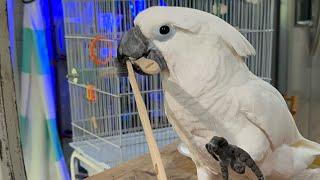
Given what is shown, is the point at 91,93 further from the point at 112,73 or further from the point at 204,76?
the point at 204,76

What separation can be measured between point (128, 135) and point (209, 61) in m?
0.64

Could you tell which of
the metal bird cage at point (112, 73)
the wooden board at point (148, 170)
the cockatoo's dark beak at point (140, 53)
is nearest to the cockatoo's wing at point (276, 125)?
the cockatoo's dark beak at point (140, 53)

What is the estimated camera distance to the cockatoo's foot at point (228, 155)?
45 centimetres

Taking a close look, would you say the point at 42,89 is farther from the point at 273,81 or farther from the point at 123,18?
the point at 273,81

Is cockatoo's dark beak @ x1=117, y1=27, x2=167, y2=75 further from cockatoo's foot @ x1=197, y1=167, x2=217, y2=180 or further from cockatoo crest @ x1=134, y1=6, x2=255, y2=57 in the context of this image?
cockatoo's foot @ x1=197, y1=167, x2=217, y2=180

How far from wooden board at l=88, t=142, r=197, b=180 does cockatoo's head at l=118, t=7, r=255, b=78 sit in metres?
0.37

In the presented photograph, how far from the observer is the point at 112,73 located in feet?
3.25

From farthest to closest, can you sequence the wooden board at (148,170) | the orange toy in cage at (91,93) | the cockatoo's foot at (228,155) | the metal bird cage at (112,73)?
the orange toy in cage at (91,93) → the metal bird cage at (112,73) → the wooden board at (148,170) → the cockatoo's foot at (228,155)

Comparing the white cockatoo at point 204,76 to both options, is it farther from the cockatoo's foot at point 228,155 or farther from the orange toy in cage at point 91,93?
the orange toy in cage at point 91,93

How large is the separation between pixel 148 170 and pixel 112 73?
28 cm

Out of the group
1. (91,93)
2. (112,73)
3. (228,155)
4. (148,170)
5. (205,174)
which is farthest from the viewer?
(91,93)

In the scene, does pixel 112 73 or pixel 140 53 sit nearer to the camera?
pixel 140 53

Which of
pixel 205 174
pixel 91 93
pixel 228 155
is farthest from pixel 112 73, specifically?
pixel 228 155

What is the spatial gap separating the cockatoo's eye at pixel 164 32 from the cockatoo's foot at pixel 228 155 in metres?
0.16
